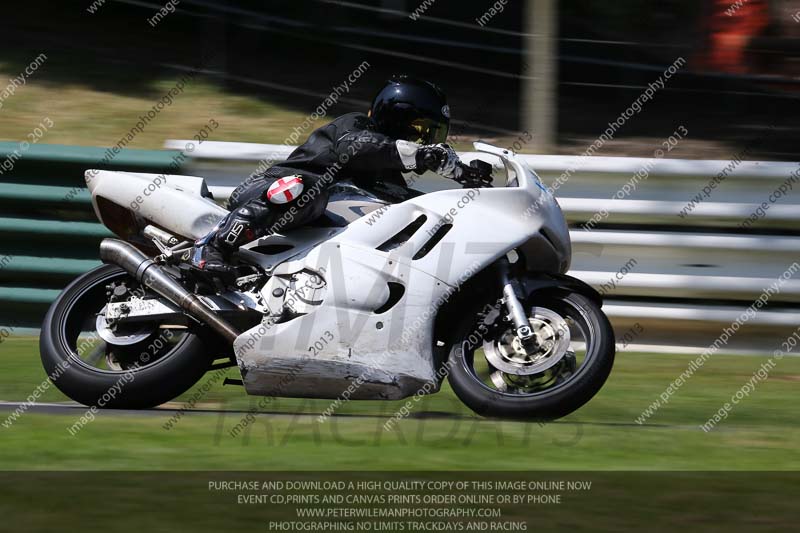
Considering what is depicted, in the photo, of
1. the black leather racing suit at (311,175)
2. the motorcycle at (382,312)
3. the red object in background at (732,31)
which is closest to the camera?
the motorcycle at (382,312)

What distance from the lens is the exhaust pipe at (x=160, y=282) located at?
5594 mm

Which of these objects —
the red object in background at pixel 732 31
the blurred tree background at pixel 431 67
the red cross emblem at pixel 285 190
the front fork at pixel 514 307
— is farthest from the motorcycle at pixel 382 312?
the red object in background at pixel 732 31

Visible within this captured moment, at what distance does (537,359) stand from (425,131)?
1.16m

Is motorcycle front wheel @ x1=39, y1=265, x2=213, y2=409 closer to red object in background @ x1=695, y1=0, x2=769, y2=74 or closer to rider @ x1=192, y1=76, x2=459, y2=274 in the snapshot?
rider @ x1=192, y1=76, x2=459, y2=274

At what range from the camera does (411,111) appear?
222 inches

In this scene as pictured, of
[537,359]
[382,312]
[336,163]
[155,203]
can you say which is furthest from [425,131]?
[155,203]

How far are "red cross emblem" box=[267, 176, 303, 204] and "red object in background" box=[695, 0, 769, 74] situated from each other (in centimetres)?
566

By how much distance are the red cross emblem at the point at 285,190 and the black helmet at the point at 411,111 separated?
48 centimetres

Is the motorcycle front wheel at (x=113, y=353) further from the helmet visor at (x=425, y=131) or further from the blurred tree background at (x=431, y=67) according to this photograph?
the blurred tree background at (x=431, y=67)

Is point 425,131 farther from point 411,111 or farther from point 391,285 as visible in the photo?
point 391,285

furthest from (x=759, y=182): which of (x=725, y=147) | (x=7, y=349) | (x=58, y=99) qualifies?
(x=58, y=99)
